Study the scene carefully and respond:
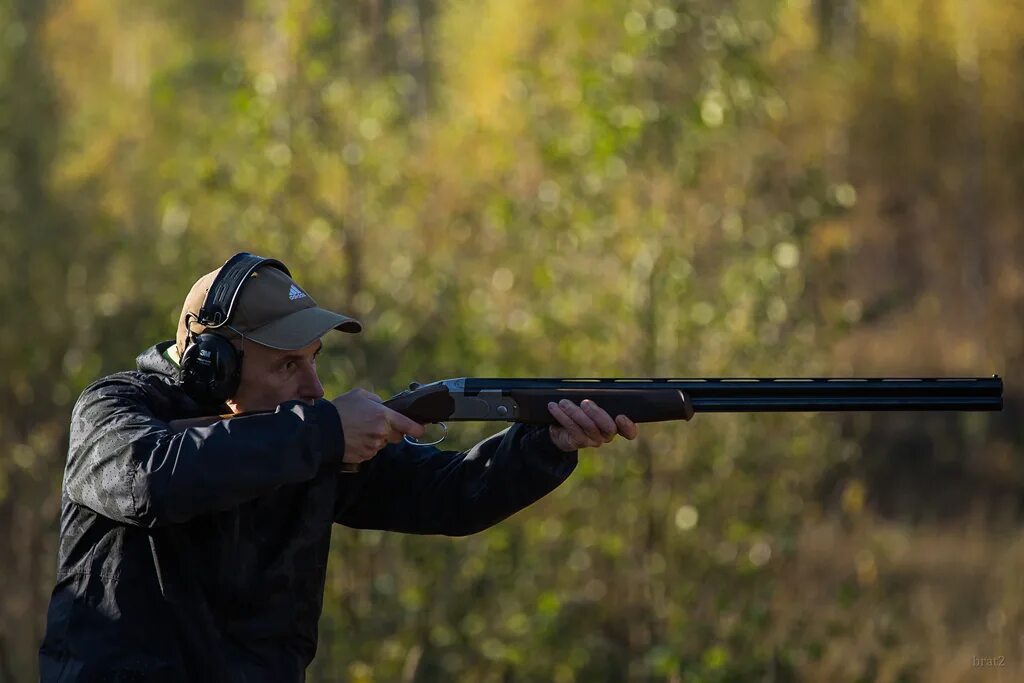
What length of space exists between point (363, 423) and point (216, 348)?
406 mm

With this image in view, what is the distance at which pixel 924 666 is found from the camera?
739cm

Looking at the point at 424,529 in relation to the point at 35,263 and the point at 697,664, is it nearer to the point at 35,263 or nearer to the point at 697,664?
the point at 697,664

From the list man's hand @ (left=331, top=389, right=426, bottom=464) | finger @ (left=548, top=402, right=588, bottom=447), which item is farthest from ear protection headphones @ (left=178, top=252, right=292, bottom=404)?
finger @ (left=548, top=402, right=588, bottom=447)

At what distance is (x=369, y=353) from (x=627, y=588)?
204cm

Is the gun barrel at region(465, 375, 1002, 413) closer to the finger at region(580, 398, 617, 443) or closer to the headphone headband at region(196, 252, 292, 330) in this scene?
the finger at region(580, 398, 617, 443)

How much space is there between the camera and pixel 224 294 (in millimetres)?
3283

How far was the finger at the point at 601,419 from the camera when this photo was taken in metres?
3.54

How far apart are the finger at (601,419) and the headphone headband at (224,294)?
3.08ft

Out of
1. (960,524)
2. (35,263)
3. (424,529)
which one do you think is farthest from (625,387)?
(960,524)

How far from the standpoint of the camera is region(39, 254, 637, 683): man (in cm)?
298

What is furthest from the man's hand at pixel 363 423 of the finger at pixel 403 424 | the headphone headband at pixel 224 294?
the headphone headband at pixel 224 294

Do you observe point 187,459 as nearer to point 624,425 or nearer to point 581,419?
point 581,419

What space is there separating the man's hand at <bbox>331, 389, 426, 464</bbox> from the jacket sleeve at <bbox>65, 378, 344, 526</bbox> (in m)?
0.03

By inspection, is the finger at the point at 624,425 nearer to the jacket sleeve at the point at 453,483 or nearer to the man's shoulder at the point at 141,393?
the jacket sleeve at the point at 453,483
